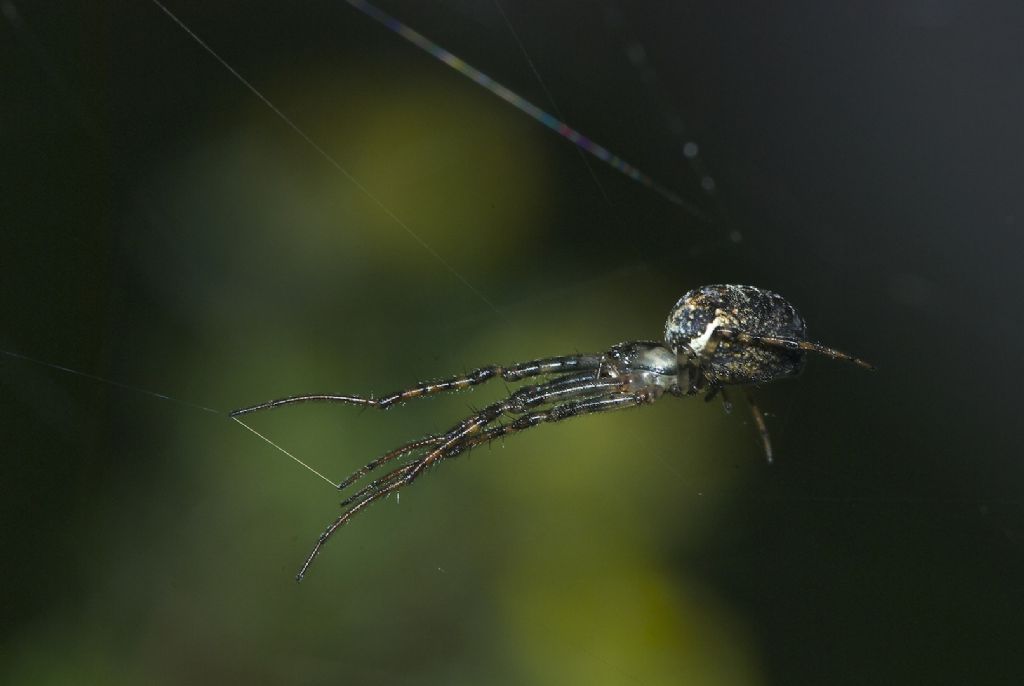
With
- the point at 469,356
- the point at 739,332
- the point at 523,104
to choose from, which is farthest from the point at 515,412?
the point at 523,104

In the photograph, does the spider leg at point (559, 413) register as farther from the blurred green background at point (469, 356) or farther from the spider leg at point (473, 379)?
the blurred green background at point (469, 356)

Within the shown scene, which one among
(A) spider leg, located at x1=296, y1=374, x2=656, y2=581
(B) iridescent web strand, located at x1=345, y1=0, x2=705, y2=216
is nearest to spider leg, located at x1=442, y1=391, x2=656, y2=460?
(A) spider leg, located at x1=296, y1=374, x2=656, y2=581

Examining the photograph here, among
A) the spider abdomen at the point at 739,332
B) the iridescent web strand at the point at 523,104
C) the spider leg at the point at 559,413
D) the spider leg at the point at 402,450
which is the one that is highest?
the iridescent web strand at the point at 523,104

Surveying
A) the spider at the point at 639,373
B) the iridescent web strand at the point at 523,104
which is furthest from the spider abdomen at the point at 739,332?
the iridescent web strand at the point at 523,104

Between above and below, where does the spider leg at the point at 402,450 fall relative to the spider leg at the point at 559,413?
below

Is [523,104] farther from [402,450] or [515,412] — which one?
[402,450]

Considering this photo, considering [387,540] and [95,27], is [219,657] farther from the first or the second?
[95,27]
